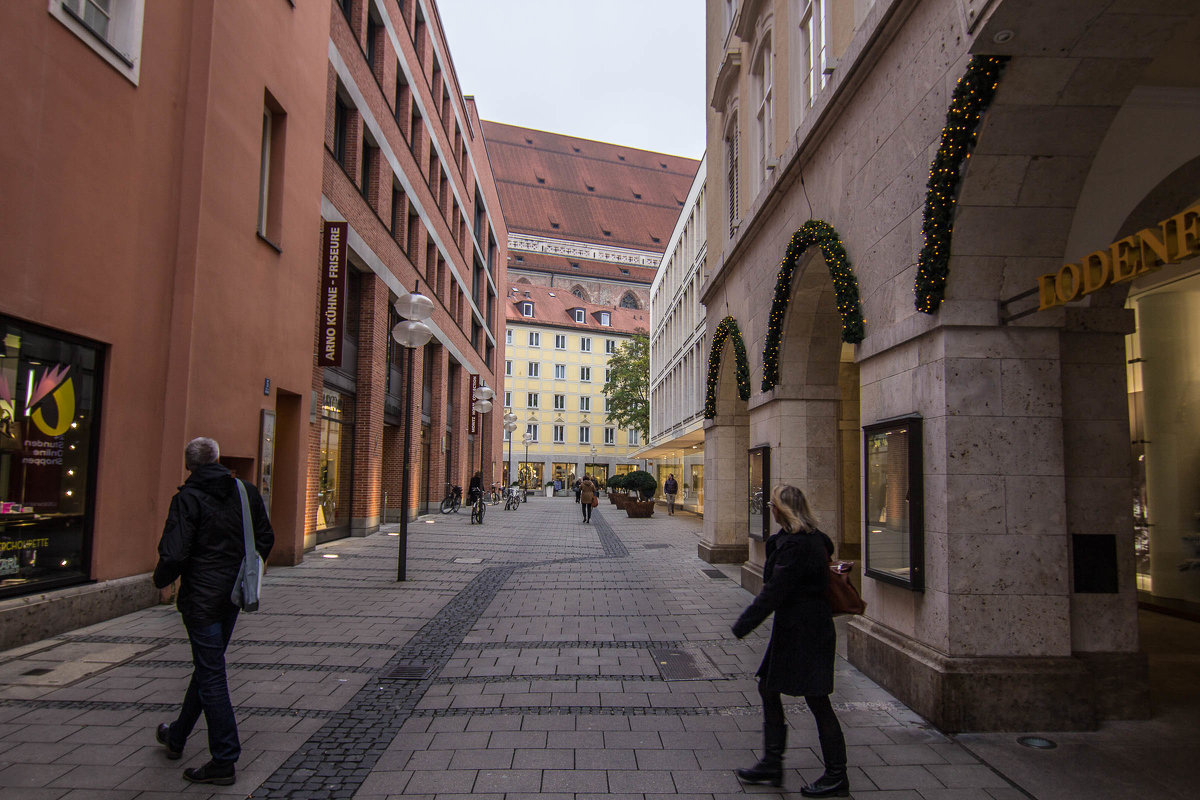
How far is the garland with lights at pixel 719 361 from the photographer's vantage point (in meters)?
12.6

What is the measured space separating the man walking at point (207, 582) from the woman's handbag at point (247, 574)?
0.09 feet

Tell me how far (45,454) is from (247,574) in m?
4.58

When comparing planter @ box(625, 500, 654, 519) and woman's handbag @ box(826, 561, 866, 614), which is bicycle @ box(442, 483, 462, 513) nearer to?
planter @ box(625, 500, 654, 519)

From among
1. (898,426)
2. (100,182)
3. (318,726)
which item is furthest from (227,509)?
(100,182)

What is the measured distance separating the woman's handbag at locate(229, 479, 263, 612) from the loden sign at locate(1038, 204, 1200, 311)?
5.10 m

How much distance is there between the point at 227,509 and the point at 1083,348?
6.06m

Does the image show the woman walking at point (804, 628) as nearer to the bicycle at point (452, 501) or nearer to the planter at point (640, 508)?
the planter at point (640, 508)

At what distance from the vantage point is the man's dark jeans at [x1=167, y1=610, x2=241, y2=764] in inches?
168

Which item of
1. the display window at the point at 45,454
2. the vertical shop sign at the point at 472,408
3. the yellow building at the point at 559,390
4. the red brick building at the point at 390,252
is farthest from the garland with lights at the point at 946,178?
the yellow building at the point at 559,390

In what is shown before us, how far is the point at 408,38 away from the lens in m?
23.4

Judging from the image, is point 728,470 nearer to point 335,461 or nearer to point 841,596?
point 335,461

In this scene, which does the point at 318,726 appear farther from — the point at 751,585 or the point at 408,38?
the point at 408,38

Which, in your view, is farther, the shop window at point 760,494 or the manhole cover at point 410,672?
the shop window at point 760,494

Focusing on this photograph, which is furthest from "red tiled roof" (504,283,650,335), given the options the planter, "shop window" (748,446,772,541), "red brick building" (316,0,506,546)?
"shop window" (748,446,772,541)
